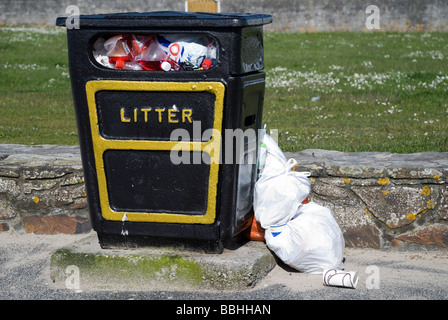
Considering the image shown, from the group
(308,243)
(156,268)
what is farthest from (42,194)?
(308,243)

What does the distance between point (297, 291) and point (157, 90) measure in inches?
53.4

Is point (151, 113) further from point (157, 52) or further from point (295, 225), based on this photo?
point (295, 225)

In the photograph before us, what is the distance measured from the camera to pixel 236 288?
380cm

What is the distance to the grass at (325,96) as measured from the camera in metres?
7.02

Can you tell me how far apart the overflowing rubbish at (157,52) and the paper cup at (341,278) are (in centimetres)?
135

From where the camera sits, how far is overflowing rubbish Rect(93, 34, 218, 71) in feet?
12.2

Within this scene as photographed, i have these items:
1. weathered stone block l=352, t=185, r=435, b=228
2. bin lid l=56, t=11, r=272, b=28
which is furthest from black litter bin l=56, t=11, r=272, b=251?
weathered stone block l=352, t=185, r=435, b=228

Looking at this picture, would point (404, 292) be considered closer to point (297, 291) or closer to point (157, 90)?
point (297, 291)

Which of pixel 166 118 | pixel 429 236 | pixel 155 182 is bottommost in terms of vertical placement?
pixel 429 236

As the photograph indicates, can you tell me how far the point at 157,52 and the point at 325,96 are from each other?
5980mm

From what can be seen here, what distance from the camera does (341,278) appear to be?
3.82 meters

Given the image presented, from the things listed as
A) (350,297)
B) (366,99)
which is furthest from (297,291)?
(366,99)

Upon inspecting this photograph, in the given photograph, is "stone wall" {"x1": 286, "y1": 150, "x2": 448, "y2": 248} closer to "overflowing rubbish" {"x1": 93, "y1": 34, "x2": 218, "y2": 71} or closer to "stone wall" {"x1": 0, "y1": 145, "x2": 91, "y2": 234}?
"overflowing rubbish" {"x1": 93, "y1": 34, "x2": 218, "y2": 71}

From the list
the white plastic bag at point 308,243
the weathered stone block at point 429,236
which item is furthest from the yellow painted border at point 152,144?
the weathered stone block at point 429,236
